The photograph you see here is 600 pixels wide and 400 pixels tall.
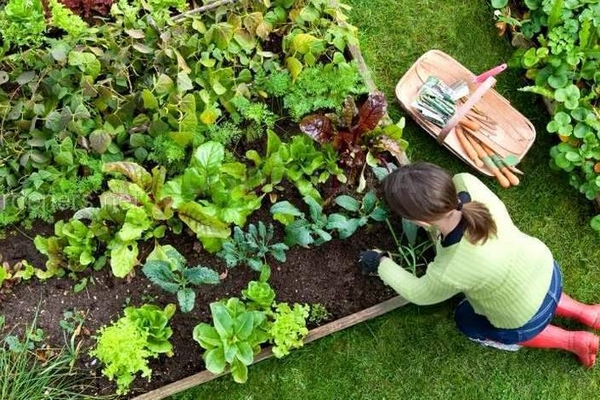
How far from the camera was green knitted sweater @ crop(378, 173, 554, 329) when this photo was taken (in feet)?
11.1

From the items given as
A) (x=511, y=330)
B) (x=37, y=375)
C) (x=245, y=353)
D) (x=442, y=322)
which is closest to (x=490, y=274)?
(x=511, y=330)

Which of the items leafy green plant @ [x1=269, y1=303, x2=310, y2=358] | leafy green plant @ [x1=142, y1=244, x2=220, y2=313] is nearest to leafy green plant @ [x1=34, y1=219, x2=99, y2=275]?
leafy green plant @ [x1=142, y1=244, x2=220, y2=313]

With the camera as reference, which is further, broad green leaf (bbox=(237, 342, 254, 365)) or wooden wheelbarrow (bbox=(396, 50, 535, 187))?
wooden wheelbarrow (bbox=(396, 50, 535, 187))

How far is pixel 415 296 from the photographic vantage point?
3.66 m

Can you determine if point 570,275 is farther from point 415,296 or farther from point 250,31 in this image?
point 250,31

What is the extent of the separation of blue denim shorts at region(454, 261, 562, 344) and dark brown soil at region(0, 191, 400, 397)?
15.1 inches

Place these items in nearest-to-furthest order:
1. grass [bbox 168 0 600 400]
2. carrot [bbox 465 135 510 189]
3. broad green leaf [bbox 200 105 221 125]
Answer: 1. broad green leaf [bbox 200 105 221 125]
2. grass [bbox 168 0 600 400]
3. carrot [bbox 465 135 510 189]

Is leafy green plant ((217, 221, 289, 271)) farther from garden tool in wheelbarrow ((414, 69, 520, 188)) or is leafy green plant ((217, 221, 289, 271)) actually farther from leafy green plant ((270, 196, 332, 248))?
garden tool in wheelbarrow ((414, 69, 520, 188))

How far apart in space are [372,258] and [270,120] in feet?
2.78

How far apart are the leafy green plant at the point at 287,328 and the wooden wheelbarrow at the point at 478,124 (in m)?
1.19

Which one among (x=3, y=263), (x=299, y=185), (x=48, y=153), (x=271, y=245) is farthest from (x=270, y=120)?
(x=3, y=263)

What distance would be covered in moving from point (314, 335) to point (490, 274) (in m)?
0.97

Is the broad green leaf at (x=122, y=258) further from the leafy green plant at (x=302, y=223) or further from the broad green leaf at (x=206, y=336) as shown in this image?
the leafy green plant at (x=302, y=223)

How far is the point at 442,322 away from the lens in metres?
4.11
